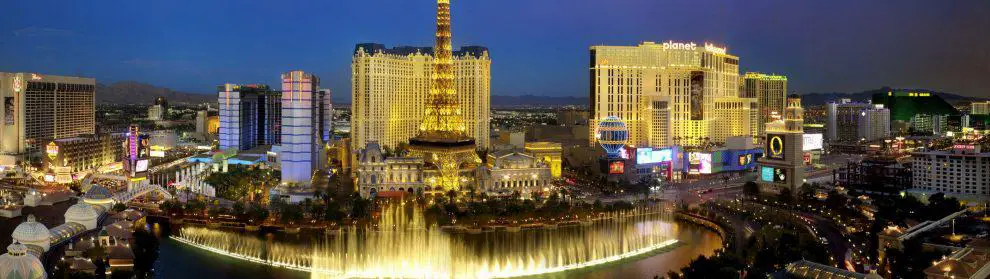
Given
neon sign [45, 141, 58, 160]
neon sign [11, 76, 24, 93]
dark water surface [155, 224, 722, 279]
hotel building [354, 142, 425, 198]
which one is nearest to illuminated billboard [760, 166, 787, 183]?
dark water surface [155, 224, 722, 279]

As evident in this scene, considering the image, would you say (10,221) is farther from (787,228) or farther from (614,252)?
(787,228)

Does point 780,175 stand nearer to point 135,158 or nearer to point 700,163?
point 700,163

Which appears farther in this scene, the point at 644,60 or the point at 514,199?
the point at 644,60

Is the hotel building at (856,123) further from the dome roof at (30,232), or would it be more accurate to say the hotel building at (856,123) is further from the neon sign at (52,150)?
the dome roof at (30,232)

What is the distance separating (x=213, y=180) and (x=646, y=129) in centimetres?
3178

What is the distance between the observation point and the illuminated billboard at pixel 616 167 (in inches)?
1939

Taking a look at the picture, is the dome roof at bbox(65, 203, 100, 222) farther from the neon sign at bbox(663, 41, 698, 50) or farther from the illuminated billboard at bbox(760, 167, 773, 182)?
the neon sign at bbox(663, 41, 698, 50)

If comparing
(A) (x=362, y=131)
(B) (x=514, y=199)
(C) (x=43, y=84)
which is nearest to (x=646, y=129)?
(A) (x=362, y=131)

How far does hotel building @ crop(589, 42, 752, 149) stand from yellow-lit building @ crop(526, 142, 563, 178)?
983 cm

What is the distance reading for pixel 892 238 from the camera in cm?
2631

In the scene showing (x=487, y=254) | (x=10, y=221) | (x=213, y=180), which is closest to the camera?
(x=487, y=254)

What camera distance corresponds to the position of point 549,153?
50562mm

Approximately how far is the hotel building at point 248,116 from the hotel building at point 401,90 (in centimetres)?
732

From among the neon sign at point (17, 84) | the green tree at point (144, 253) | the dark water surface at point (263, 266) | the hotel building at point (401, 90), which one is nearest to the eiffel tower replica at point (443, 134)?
the hotel building at point (401, 90)
